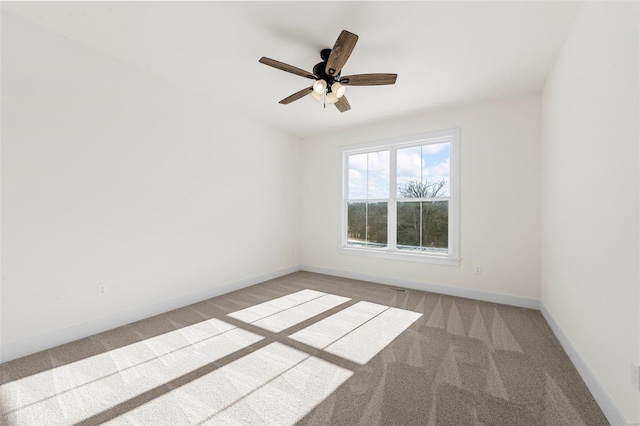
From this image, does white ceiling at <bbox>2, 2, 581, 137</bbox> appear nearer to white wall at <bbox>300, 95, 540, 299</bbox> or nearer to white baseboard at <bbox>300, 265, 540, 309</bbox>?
white wall at <bbox>300, 95, 540, 299</bbox>

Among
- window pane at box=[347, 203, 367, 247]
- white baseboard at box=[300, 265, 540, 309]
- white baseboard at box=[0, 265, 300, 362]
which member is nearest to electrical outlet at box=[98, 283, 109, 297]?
white baseboard at box=[0, 265, 300, 362]

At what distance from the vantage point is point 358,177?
4.86 metres

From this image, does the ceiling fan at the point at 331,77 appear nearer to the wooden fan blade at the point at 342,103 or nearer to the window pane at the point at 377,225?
the wooden fan blade at the point at 342,103

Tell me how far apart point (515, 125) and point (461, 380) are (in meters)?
3.22

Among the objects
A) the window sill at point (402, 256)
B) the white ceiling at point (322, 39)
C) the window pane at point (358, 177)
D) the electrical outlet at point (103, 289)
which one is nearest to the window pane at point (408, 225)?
the window sill at point (402, 256)

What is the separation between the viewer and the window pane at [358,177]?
4.79 metres

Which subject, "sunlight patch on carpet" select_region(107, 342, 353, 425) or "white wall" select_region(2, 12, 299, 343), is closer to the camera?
"sunlight patch on carpet" select_region(107, 342, 353, 425)

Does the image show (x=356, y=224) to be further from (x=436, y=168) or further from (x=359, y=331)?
(x=359, y=331)

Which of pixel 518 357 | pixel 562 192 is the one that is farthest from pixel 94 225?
pixel 562 192

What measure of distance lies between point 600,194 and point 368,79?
1.91 m

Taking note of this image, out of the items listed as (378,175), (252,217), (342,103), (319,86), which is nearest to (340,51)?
(319,86)

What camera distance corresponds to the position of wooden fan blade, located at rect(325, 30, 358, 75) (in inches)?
72.1

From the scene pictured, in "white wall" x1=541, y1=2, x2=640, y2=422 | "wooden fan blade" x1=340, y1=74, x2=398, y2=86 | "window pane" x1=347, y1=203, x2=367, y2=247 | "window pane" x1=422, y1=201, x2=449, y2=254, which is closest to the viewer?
"white wall" x1=541, y1=2, x2=640, y2=422

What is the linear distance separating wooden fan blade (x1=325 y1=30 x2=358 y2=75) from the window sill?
9.69 feet
